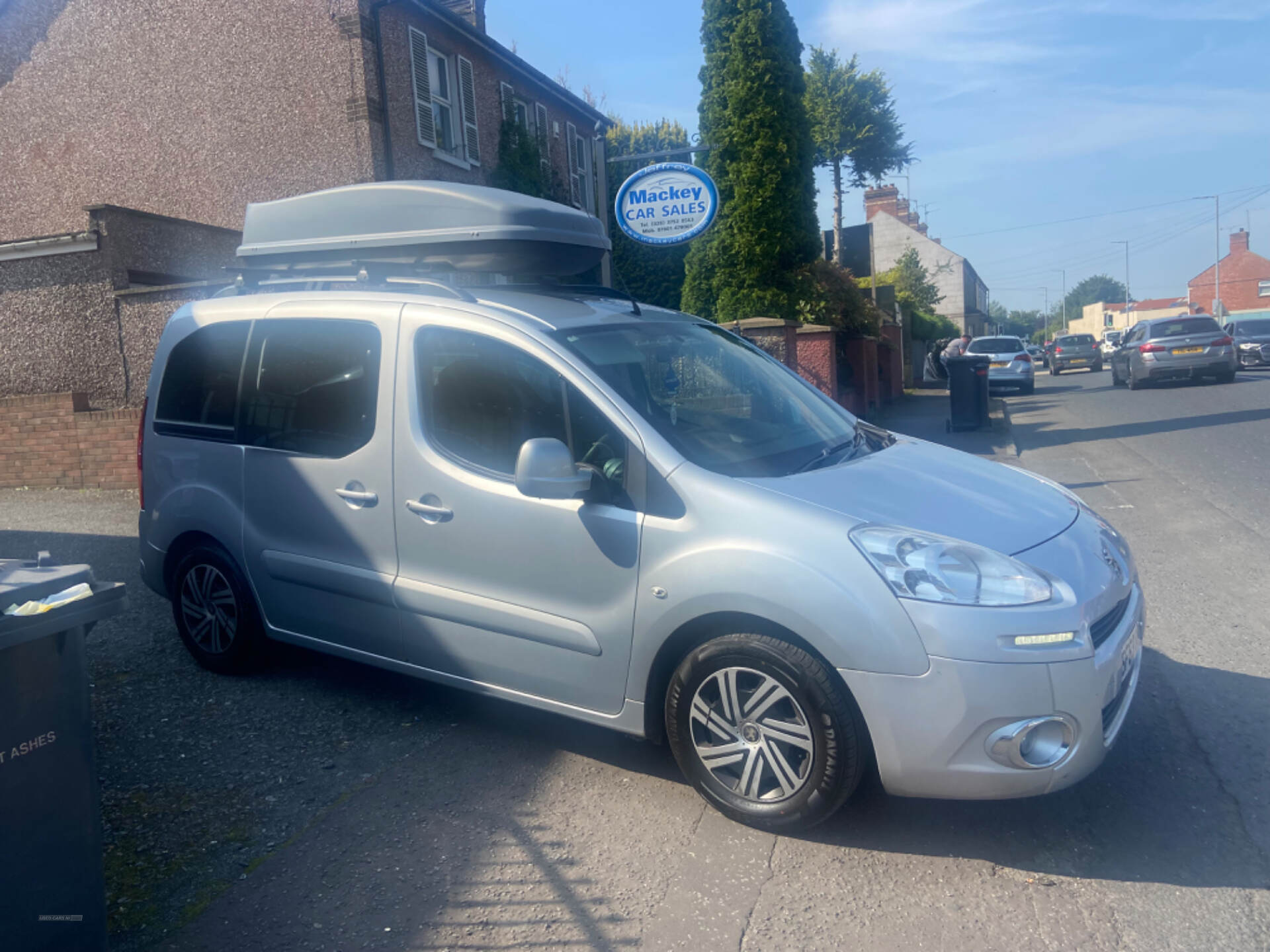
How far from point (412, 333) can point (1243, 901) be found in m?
3.60

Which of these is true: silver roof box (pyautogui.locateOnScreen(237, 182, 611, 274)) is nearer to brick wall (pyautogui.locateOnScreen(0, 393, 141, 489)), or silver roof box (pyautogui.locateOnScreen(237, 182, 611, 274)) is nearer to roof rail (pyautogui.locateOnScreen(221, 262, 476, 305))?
roof rail (pyautogui.locateOnScreen(221, 262, 476, 305))

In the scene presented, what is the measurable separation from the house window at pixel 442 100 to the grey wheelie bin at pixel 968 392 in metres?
9.32

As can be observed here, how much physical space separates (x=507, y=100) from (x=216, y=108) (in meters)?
5.83

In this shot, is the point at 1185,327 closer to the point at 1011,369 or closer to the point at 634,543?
the point at 1011,369

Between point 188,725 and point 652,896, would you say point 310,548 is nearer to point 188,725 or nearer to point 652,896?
point 188,725

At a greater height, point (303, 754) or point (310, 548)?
point (310, 548)

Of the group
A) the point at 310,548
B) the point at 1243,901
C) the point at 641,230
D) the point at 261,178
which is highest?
the point at 261,178

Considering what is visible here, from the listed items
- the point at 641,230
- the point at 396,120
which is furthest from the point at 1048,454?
the point at 396,120

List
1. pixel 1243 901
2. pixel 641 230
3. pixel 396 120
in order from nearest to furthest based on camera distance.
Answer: pixel 1243 901 → pixel 641 230 → pixel 396 120

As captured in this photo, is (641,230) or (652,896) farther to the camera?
(641,230)

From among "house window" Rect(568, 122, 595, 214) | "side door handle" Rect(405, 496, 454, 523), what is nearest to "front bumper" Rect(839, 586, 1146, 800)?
"side door handle" Rect(405, 496, 454, 523)

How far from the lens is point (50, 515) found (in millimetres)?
10477

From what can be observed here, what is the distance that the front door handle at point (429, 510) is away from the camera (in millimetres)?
4227

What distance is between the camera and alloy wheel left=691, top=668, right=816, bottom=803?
3.46 m
